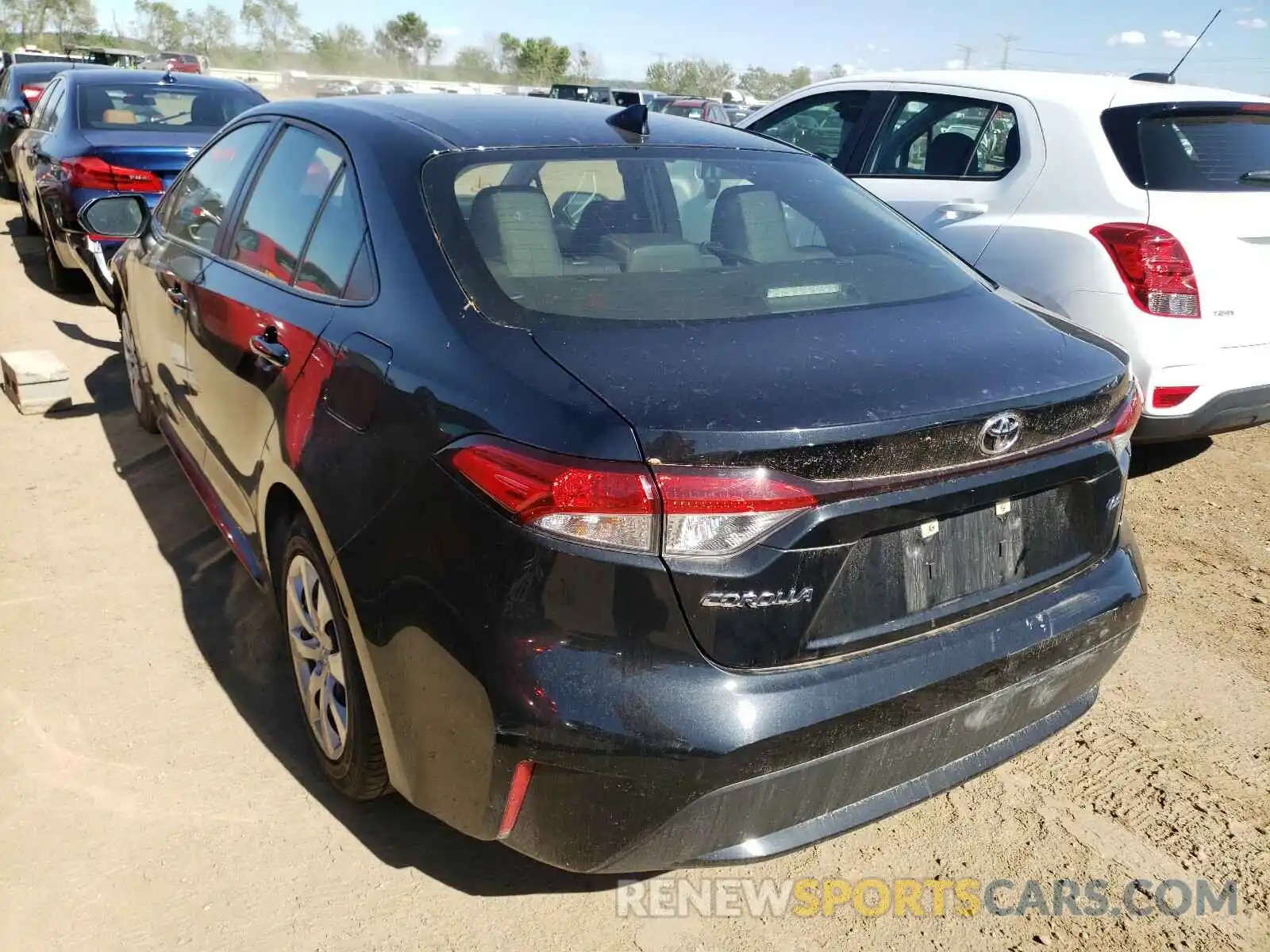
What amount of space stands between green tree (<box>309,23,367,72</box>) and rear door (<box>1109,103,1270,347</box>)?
87.2m

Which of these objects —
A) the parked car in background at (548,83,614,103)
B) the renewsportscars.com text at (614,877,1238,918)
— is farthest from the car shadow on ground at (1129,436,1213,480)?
the parked car in background at (548,83,614,103)

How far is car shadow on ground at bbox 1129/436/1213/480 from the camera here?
5074 mm

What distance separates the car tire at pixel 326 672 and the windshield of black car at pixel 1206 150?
361 cm

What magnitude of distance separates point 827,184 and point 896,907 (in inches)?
76.5

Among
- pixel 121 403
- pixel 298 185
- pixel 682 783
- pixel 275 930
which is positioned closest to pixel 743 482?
pixel 682 783

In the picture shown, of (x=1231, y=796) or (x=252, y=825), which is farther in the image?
(x=1231, y=796)

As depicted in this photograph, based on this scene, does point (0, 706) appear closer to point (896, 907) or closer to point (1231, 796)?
point (896, 907)

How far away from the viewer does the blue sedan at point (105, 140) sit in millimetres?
6930

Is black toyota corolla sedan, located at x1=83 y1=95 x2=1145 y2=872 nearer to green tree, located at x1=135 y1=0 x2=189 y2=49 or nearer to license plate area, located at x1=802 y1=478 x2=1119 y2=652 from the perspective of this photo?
license plate area, located at x1=802 y1=478 x2=1119 y2=652

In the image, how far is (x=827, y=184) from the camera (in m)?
3.05

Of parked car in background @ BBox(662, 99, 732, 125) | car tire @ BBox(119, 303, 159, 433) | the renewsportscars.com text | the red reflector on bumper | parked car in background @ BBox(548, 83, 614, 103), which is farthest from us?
parked car in background @ BBox(548, 83, 614, 103)

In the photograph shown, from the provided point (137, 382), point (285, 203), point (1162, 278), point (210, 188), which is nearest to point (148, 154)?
point (137, 382)

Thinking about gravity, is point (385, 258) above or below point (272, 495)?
above

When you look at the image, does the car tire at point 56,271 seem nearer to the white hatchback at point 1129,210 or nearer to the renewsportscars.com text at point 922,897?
the white hatchback at point 1129,210
